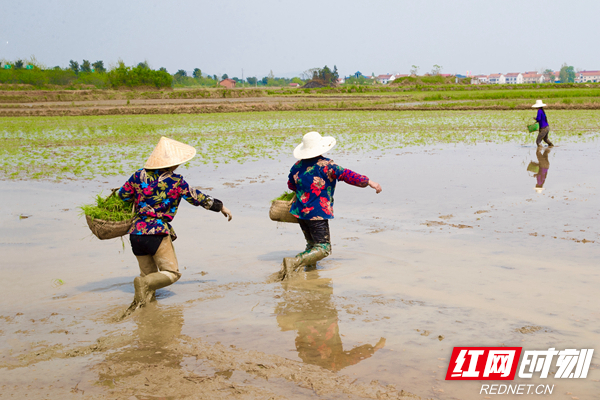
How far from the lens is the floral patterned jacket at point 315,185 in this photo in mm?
4789

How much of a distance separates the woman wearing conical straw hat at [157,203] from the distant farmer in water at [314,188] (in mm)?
947

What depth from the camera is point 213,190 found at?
9586 millimetres

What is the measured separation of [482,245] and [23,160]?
482 inches

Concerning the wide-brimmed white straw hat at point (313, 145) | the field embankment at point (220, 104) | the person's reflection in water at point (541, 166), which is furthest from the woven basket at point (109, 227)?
the field embankment at point (220, 104)

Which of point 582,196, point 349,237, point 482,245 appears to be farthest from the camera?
point 582,196

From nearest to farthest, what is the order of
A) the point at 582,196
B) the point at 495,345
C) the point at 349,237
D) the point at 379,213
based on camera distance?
the point at 495,345 < the point at 349,237 < the point at 379,213 < the point at 582,196

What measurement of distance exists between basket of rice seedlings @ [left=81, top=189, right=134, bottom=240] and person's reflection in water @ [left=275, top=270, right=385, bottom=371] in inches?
56.6

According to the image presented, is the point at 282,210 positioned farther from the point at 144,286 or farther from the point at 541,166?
the point at 541,166

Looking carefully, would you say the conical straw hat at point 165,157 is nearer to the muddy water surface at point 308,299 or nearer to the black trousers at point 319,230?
the muddy water surface at point 308,299

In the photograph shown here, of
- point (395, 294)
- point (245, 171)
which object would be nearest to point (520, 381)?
point (395, 294)

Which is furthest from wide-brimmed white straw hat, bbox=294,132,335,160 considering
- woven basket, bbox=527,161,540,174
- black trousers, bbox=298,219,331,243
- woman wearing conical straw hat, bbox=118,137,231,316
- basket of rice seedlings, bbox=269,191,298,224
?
woven basket, bbox=527,161,540,174

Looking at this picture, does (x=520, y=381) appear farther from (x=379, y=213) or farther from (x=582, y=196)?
(x=582, y=196)

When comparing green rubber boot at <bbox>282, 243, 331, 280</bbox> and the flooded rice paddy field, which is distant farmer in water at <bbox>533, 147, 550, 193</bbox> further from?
green rubber boot at <bbox>282, 243, 331, 280</bbox>

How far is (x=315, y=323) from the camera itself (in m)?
3.85
